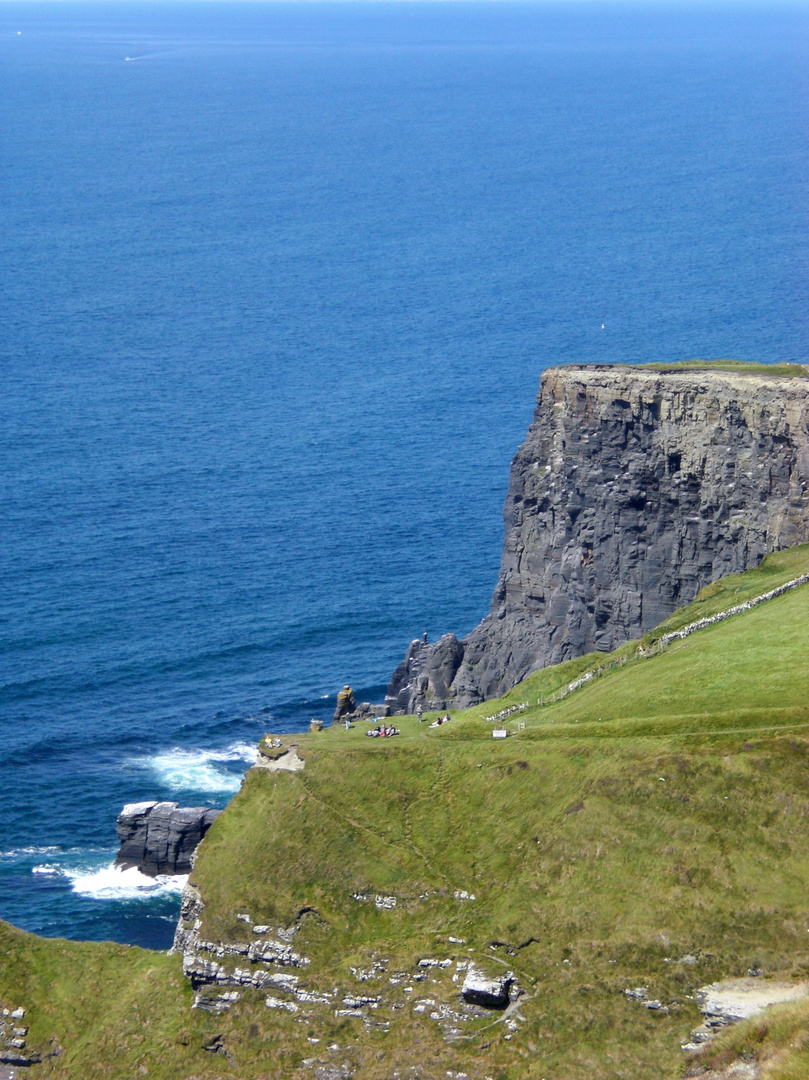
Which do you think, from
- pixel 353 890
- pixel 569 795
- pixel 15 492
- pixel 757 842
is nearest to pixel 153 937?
pixel 353 890

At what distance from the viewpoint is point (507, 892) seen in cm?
7906

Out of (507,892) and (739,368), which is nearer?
(507,892)

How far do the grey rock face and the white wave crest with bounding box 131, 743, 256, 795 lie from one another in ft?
30.0

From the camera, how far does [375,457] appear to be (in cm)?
19900

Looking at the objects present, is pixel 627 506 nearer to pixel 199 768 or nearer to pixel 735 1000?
pixel 199 768

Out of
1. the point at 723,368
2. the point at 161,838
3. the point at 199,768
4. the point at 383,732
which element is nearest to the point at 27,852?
the point at 161,838

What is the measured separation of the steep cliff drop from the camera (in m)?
113

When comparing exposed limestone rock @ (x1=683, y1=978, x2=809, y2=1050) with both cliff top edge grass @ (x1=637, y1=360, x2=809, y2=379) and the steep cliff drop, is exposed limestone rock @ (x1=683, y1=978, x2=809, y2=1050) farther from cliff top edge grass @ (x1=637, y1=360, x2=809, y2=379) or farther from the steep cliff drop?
cliff top edge grass @ (x1=637, y1=360, x2=809, y2=379)

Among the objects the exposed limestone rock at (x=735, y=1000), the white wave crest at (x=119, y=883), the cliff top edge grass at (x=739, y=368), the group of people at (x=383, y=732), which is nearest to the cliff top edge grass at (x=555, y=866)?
the exposed limestone rock at (x=735, y=1000)

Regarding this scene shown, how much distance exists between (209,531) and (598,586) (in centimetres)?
6480

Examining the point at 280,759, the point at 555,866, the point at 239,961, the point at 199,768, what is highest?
the point at 280,759

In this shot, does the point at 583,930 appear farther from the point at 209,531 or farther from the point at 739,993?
the point at 209,531

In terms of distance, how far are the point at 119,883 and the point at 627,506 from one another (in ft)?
147

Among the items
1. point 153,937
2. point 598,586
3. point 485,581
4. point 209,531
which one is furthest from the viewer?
point 209,531
